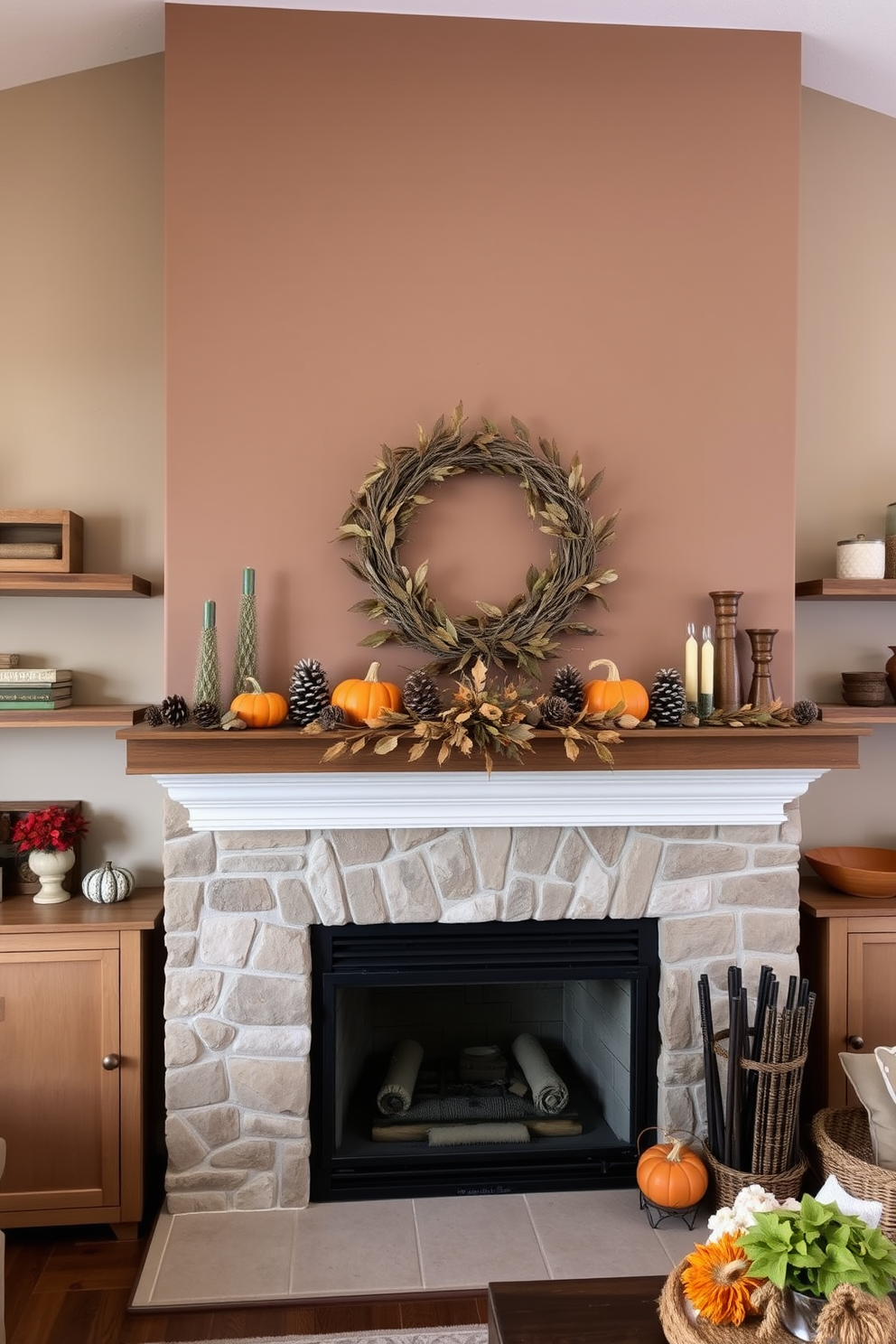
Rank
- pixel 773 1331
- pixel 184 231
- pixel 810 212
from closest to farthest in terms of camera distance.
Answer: pixel 773 1331, pixel 184 231, pixel 810 212

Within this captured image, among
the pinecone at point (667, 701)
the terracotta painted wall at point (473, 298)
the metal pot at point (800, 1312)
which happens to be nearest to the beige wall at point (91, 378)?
the terracotta painted wall at point (473, 298)

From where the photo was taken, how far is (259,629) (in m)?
2.58

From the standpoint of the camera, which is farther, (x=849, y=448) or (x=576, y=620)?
(x=849, y=448)

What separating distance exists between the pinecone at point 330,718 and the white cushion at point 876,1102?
1497 millimetres

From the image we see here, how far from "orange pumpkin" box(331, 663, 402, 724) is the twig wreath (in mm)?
126

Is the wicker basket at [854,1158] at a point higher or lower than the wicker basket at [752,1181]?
higher

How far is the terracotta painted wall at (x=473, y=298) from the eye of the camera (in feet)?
8.41

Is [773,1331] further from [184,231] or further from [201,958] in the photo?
[184,231]

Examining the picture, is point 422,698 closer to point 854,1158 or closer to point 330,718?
point 330,718

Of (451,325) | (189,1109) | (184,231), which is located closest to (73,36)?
(184,231)

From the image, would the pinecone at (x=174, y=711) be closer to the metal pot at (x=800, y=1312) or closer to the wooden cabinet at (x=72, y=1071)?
the wooden cabinet at (x=72, y=1071)

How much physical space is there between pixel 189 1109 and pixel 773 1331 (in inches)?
62.5

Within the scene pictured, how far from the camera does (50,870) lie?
2.78 meters

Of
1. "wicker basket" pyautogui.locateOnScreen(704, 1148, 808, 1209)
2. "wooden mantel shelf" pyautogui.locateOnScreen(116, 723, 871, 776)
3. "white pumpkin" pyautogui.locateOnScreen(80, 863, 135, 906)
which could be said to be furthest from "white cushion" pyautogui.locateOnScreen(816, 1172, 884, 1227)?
"white pumpkin" pyautogui.locateOnScreen(80, 863, 135, 906)
